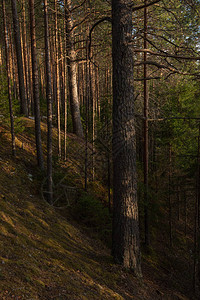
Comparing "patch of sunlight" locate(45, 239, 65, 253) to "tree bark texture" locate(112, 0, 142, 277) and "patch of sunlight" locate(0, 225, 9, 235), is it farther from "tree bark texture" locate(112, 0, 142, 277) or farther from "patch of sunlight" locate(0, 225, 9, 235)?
"tree bark texture" locate(112, 0, 142, 277)

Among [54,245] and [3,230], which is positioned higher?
[3,230]

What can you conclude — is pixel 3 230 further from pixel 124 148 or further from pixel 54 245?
pixel 124 148

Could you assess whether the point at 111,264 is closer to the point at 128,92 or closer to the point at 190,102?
the point at 128,92

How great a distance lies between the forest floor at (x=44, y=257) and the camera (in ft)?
12.0

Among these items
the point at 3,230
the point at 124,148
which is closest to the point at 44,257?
the point at 3,230

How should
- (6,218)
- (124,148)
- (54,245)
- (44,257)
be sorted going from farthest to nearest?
(54,245), (124,148), (6,218), (44,257)

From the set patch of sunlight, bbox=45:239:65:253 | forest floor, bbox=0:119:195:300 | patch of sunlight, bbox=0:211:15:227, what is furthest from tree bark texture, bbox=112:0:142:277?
patch of sunlight, bbox=0:211:15:227

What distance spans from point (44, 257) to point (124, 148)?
315cm

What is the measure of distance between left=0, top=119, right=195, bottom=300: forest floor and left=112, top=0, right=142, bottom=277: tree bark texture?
71 centimetres

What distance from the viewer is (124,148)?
556cm

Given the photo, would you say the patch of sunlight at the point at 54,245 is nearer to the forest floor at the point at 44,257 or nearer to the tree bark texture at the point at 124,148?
the forest floor at the point at 44,257

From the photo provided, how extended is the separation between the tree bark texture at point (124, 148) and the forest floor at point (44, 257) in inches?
28.1

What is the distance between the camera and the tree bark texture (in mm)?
5406

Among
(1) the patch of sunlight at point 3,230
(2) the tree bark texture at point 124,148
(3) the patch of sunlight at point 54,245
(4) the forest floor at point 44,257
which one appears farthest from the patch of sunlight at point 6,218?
(2) the tree bark texture at point 124,148
